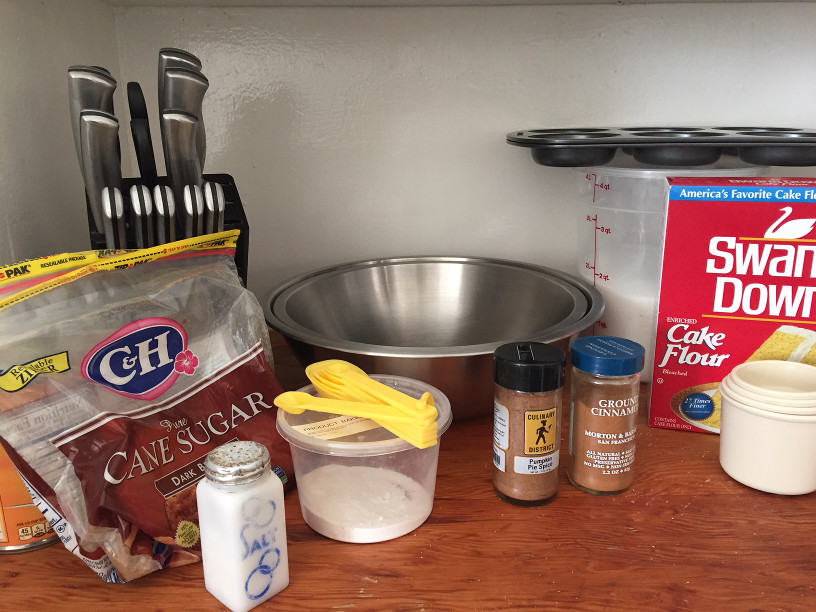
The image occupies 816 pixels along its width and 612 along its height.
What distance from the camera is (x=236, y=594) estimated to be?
0.52m

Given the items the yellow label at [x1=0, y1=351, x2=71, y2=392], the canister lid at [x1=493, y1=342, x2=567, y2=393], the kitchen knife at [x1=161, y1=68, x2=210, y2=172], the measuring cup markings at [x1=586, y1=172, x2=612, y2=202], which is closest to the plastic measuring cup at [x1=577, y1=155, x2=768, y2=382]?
the measuring cup markings at [x1=586, y1=172, x2=612, y2=202]

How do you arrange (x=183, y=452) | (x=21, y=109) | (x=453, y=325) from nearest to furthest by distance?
(x=183, y=452)
(x=21, y=109)
(x=453, y=325)

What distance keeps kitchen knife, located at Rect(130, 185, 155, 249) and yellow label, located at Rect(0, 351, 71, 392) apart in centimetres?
14

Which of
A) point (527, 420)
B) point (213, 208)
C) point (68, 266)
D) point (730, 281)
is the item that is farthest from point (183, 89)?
point (730, 281)

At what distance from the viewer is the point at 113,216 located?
2.09ft

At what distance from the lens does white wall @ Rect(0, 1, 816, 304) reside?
3.27 ft

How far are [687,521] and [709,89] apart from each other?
2.20 ft

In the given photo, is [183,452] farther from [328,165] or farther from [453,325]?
[328,165]

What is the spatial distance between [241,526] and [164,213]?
0.31m

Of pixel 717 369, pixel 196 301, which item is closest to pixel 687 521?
pixel 717 369

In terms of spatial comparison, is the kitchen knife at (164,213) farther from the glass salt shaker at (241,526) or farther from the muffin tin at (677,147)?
the muffin tin at (677,147)

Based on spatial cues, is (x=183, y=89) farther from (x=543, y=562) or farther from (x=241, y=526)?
(x=543, y=562)

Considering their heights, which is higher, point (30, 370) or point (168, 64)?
point (168, 64)

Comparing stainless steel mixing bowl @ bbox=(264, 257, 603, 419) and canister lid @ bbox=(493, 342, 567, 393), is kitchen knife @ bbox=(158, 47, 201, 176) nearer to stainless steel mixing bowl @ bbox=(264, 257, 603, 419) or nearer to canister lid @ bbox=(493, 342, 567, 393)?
stainless steel mixing bowl @ bbox=(264, 257, 603, 419)
